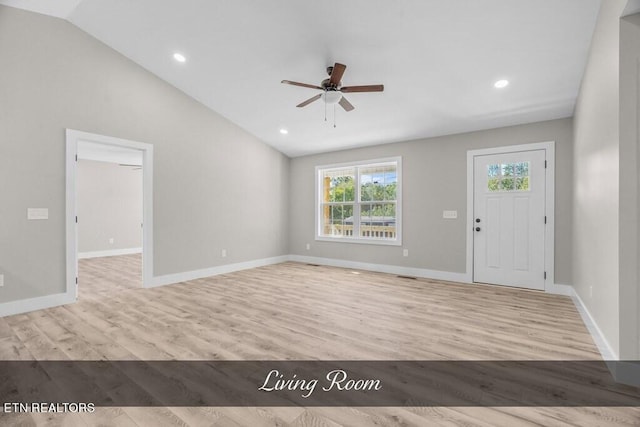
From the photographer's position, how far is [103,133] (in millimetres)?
3975

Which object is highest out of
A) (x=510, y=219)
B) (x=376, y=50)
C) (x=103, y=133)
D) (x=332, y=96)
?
(x=376, y=50)

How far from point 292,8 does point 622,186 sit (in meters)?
3.12

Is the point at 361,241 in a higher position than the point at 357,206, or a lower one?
lower

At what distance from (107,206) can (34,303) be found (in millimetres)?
5208

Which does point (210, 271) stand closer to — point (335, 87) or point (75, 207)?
point (75, 207)

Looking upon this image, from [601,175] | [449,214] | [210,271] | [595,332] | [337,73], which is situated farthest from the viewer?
[210,271]

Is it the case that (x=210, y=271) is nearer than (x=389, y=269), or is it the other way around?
(x=210, y=271)

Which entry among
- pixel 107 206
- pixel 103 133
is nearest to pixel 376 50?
pixel 103 133

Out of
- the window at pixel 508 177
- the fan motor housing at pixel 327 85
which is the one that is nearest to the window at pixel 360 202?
the window at pixel 508 177

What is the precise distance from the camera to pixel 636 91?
1.90 metres

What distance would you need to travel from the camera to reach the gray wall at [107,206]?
738cm

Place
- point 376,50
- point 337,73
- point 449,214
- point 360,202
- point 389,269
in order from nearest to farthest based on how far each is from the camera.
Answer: point 337,73 < point 376,50 < point 449,214 < point 389,269 < point 360,202

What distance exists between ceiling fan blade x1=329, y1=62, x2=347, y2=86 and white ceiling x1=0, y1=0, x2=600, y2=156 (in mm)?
392

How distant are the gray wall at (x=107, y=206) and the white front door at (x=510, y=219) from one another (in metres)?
8.71
